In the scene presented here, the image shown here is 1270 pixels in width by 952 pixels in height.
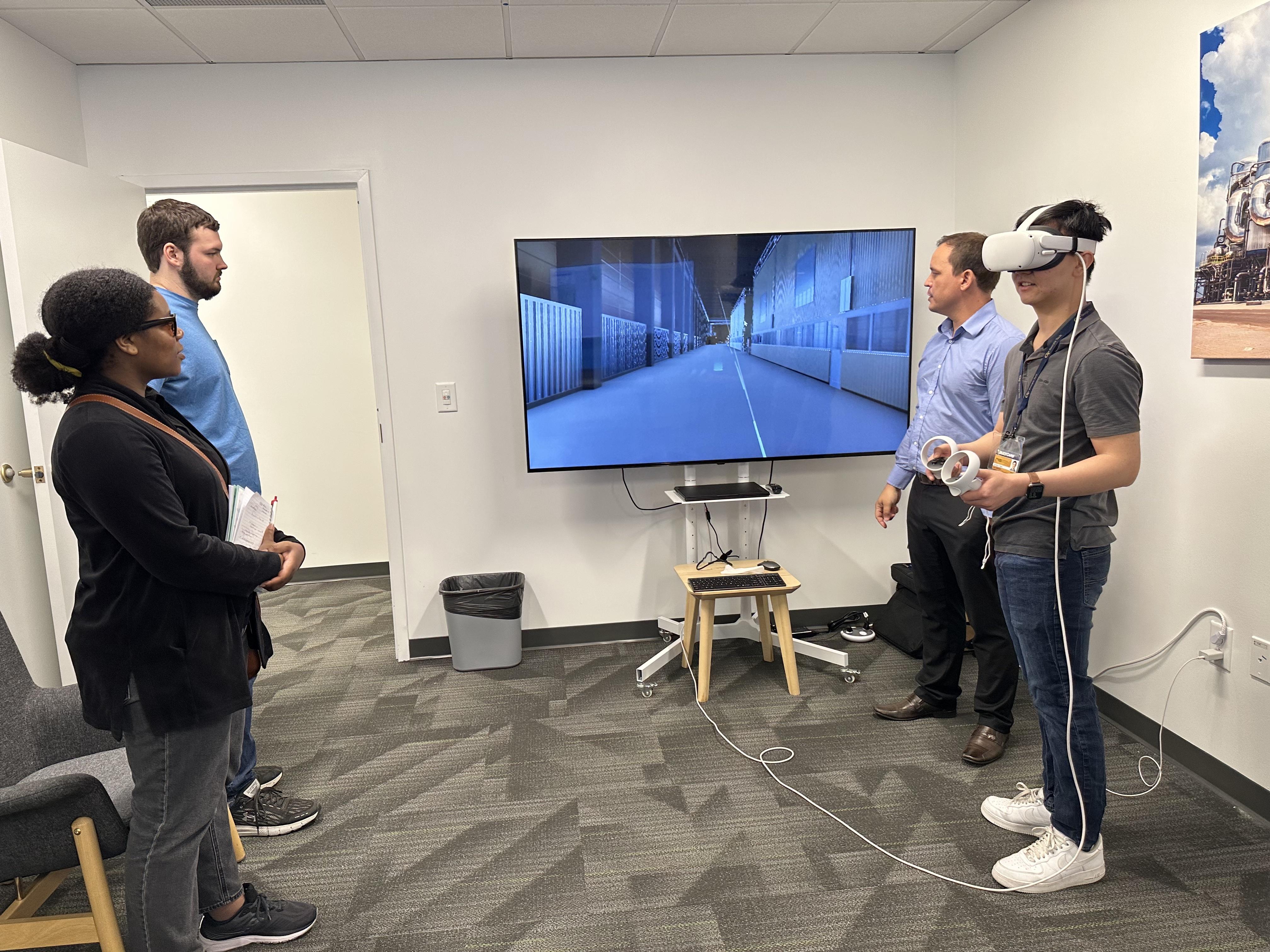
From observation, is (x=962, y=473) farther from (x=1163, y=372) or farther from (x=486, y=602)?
(x=486, y=602)

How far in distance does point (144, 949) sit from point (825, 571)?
282 cm

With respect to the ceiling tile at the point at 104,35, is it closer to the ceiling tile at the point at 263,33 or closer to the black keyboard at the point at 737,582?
the ceiling tile at the point at 263,33

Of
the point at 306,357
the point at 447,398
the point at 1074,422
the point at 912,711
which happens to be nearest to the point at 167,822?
the point at 1074,422

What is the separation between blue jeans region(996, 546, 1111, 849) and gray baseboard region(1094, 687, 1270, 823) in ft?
1.83

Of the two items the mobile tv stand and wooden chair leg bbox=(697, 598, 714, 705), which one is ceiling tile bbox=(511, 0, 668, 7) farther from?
wooden chair leg bbox=(697, 598, 714, 705)

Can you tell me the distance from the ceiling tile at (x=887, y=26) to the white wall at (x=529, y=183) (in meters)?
0.09

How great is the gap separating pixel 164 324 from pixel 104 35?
215cm

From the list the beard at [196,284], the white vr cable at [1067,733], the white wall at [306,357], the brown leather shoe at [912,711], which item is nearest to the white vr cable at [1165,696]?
the white vr cable at [1067,733]

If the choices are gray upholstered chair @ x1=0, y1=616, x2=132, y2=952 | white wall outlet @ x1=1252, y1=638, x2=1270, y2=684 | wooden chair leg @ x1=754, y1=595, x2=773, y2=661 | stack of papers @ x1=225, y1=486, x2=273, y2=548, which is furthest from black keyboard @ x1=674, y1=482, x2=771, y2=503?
gray upholstered chair @ x1=0, y1=616, x2=132, y2=952

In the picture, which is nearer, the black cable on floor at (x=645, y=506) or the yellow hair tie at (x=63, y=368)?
the yellow hair tie at (x=63, y=368)

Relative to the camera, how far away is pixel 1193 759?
7.51 feet

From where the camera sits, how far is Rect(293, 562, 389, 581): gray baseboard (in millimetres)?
4680

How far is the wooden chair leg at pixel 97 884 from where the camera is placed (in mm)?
1449

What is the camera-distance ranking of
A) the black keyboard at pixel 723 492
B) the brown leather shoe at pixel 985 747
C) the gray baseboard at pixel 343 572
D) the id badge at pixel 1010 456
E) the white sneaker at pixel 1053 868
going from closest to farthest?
the id badge at pixel 1010 456
the white sneaker at pixel 1053 868
the brown leather shoe at pixel 985 747
the black keyboard at pixel 723 492
the gray baseboard at pixel 343 572
